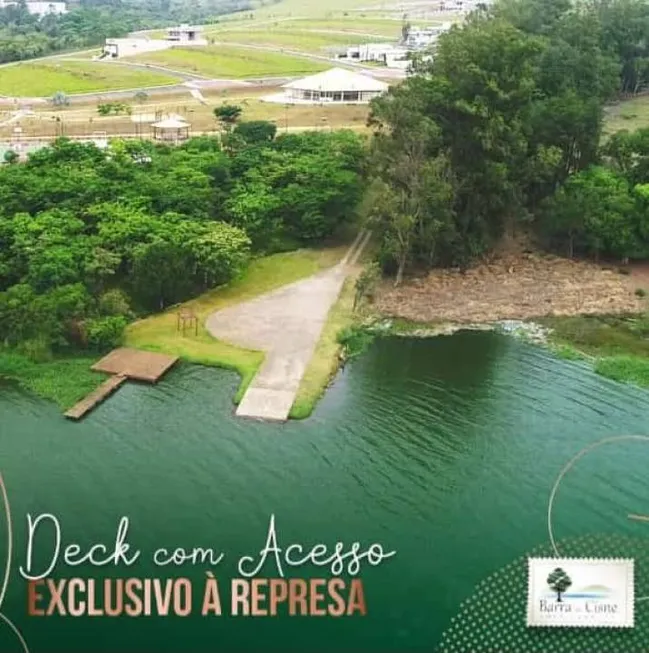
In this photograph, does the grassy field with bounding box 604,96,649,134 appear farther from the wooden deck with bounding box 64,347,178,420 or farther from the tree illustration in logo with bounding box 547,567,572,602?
the tree illustration in logo with bounding box 547,567,572,602

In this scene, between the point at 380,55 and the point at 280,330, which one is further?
the point at 380,55

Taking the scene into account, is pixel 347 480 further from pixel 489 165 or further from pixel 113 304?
pixel 489 165

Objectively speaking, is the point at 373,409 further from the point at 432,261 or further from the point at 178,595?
the point at 432,261

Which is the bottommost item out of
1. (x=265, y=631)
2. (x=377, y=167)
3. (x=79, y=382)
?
(x=265, y=631)

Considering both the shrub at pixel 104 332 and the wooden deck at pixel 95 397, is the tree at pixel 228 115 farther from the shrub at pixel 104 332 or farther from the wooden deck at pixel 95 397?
the wooden deck at pixel 95 397

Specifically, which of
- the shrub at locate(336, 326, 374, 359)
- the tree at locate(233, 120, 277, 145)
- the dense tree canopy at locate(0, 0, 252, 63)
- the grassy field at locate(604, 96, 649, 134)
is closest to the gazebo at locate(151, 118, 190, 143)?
the tree at locate(233, 120, 277, 145)

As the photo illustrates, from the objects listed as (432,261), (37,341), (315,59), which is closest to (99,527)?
(37,341)
